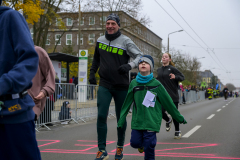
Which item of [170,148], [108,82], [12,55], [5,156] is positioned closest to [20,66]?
[12,55]

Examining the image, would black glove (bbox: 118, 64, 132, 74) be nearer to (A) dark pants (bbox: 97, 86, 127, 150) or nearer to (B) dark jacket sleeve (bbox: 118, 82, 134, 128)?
(B) dark jacket sleeve (bbox: 118, 82, 134, 128)

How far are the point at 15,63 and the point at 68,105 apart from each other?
8218 mm

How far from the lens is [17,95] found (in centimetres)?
204

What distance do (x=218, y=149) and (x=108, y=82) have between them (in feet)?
8.49

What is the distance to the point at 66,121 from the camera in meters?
10.3

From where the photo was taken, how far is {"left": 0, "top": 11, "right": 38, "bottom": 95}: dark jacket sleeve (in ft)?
6.34

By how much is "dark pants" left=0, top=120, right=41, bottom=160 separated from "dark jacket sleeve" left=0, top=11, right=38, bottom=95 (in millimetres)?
265

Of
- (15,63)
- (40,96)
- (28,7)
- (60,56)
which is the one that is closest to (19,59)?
(15,63)

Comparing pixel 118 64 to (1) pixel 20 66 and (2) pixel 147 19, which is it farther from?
(2) pixel 147 19

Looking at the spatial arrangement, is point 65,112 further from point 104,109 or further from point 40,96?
point 40,96

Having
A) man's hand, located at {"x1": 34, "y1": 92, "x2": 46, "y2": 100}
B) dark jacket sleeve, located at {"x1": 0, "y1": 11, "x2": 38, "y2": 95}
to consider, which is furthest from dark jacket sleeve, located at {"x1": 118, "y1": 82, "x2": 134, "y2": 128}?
dark jacket sleeve, located at {"x1": 0, "y1": 11, "x2": 38, "y2": 95}

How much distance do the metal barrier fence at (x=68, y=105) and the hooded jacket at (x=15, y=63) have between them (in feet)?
23.1

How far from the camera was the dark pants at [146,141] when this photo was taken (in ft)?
12.7

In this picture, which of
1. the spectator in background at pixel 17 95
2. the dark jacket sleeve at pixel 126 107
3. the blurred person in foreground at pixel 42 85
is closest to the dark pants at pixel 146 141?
the dark jacket sleeve at pixel 126 107
